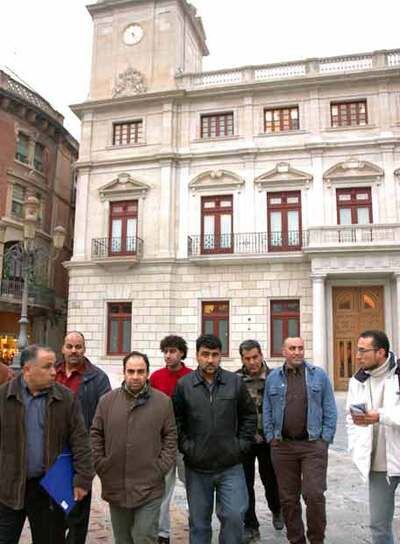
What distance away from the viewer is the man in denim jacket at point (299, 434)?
15.1ft

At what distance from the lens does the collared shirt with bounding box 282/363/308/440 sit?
4766 mm

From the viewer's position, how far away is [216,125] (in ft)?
76.7

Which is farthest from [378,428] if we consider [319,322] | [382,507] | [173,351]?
[319,322]

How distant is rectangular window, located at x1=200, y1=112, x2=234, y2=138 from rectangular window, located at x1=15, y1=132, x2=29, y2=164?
1066cm

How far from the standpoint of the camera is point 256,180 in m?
22.1

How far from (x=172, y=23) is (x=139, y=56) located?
2156 millimetres

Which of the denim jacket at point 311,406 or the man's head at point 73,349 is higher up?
the man's head at point 73,349

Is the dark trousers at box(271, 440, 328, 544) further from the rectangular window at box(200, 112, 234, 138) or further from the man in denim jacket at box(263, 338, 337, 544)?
the rectangular window at box(200, 112, 234, 138)

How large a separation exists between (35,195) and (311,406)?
2630 cm

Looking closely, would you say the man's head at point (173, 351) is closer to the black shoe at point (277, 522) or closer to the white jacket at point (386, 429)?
the black shoe at point (277, 522)

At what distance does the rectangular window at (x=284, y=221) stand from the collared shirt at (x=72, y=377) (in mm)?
17123

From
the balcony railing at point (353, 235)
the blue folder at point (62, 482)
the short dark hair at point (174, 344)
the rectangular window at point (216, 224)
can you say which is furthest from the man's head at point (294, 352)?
the rectangular window at point (216, 224)

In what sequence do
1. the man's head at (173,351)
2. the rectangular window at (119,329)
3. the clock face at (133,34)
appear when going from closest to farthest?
1. the man's head at (173,351)
2. the rectangular window at (119,329)
3. the clock face at (133,34)

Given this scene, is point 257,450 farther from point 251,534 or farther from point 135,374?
point 135,374
